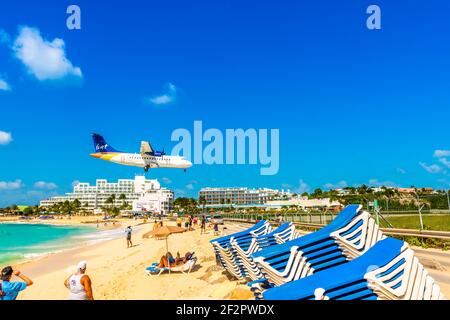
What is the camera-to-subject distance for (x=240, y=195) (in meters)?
182

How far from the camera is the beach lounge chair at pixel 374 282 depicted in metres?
3.96

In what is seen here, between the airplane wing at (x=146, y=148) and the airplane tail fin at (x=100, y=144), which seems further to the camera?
the airplane tail fin at (x=100, y=144)

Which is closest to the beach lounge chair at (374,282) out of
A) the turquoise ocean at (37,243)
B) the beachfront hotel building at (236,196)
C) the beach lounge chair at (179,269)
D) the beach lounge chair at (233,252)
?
the beach lounge chair at (233,252)

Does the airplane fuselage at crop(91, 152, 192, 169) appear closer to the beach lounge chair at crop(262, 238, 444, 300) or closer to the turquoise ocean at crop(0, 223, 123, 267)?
the turquoise ocean at crop(0, 223, 123, 267)

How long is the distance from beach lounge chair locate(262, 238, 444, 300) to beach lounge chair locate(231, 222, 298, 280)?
13.2 feet

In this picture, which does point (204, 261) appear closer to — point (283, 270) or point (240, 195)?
point (283, 270)

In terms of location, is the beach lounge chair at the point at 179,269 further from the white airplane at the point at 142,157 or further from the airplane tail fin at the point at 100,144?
the airplane tail fin at the point at 100,144

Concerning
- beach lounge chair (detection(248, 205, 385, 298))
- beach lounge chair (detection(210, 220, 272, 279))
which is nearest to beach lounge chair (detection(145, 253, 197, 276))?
beach lounge chair (detection(210, 220, 272, 279))

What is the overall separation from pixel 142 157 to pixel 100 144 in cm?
937

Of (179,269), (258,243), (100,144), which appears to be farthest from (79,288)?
(100,144)

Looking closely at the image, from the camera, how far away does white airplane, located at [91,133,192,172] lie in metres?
47.4

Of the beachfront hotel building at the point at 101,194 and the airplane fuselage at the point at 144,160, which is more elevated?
the airplane fuselage at the point at 144,160

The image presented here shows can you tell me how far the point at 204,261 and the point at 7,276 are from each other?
10.6m

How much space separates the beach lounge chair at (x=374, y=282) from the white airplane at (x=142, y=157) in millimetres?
42185
